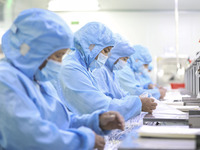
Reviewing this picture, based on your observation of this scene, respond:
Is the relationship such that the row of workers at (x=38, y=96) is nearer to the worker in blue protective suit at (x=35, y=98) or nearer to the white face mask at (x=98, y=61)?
the worker in blue protective suit at (x=35, y=98)

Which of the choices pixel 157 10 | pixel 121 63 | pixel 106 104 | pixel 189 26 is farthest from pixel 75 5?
pixel 106 104

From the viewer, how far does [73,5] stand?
7.87 metres

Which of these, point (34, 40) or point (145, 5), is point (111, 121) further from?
point (145, 5)

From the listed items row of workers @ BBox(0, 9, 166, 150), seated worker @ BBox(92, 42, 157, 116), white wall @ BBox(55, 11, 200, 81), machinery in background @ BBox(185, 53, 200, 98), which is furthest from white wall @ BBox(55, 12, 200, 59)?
row of workers @ BBox(0, 9, 166, 150)

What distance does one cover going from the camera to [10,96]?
125cm

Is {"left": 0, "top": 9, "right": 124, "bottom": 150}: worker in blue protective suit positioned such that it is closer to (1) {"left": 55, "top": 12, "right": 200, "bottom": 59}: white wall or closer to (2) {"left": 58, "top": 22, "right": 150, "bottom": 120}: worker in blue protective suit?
(2) {"left": 58, "top": 22, "right": 150, "bottom": 120}: worker in blue protective suit

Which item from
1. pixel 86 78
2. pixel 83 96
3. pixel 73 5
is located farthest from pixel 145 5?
pixel 83 96

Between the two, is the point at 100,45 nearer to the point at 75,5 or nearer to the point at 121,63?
the point at 121,63

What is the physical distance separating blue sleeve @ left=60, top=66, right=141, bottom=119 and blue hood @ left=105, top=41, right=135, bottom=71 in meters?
1.01

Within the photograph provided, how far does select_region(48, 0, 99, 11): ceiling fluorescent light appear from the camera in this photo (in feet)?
24.6

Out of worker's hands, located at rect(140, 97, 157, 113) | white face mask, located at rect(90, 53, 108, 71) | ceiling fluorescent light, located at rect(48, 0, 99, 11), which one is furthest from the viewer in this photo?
ceiling fluorescent light, located at rect(48, 0, 99, 11)

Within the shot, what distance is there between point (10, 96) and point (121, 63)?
2.22m

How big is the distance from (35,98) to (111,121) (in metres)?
0.39

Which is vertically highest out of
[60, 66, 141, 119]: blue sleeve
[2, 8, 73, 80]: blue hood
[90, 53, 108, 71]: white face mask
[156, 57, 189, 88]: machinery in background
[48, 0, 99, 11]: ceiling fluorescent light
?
[48, 0, 99, 11]: ceiling fluorescent light
